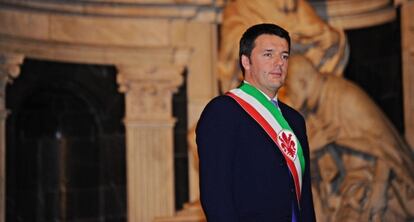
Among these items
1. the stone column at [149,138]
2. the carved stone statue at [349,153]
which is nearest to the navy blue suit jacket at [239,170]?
the carved stone statue at [349,153]

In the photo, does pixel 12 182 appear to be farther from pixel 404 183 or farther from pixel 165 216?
pixel 404 183

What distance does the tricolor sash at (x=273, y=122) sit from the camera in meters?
3.61

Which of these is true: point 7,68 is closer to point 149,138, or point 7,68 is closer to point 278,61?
point 149,138

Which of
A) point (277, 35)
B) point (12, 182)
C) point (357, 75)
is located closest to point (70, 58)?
point (12, 182)

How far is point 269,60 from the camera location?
3.60m

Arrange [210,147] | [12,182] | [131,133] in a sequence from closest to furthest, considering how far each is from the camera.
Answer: [210,147] < [12,182] < [131,133]

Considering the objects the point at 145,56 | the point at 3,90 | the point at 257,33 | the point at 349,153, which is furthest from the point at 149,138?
the point at 257,33

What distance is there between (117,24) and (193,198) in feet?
6.80

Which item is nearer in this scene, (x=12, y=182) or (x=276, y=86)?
(x=276, y=86)

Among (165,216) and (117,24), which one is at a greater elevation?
(117,24)

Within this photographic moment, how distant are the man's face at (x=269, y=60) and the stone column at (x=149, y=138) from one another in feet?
22.0

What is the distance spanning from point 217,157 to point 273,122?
0.28 metres

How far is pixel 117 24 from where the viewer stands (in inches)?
411

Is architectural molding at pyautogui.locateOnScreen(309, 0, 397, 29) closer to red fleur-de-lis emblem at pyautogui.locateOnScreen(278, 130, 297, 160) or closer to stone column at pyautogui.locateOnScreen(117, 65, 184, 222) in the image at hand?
stone column at pyautogui.locateOnScreen(117, 65, 184, 222)
